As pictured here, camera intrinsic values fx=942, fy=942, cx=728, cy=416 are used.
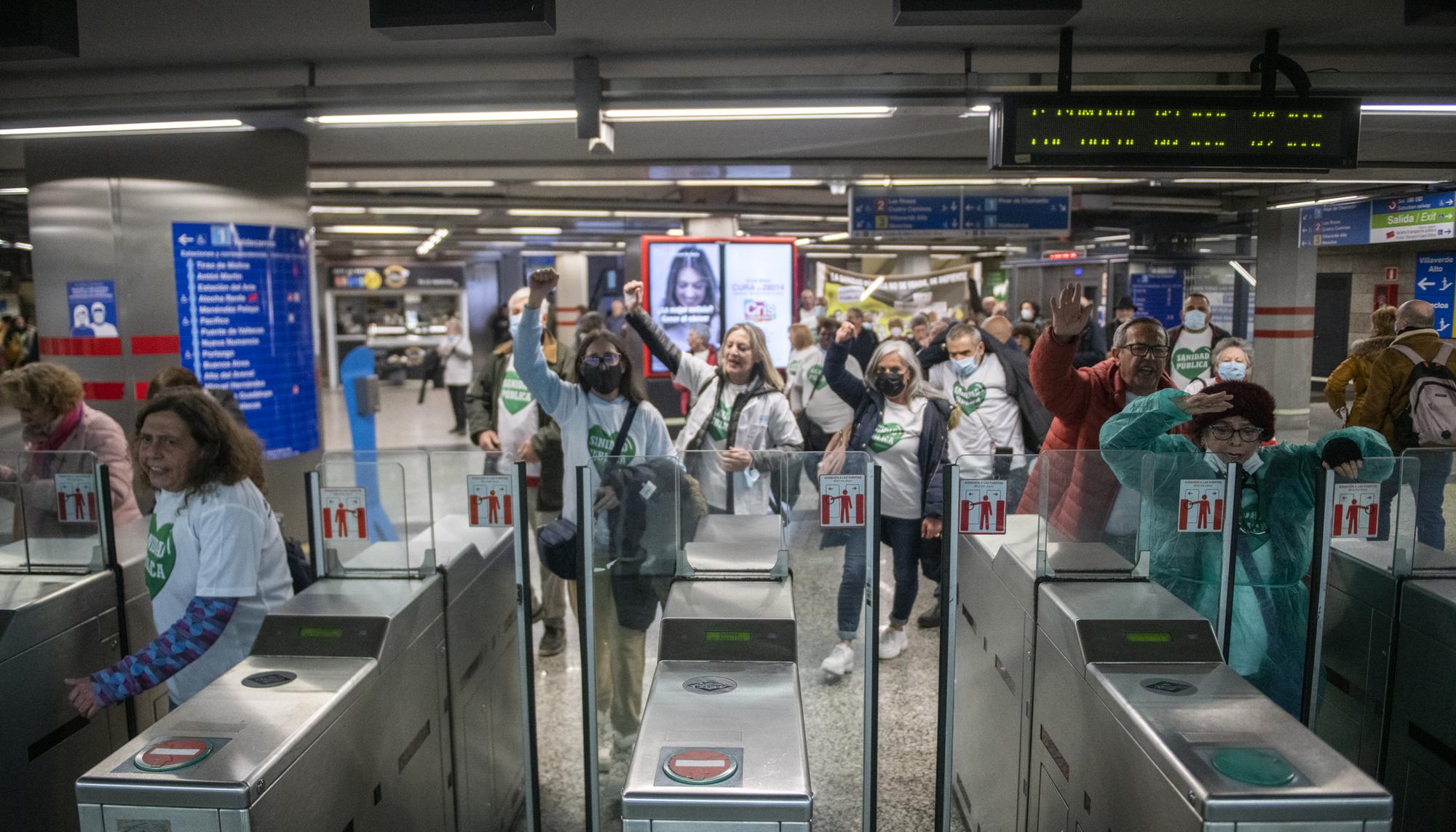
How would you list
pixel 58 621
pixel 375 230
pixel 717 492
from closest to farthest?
pixel 58 621
pixel 717 492
pixel 375 230

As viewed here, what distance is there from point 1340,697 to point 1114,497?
0.98 meters

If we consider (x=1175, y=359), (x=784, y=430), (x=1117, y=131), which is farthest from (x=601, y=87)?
(x=1175, y=359)

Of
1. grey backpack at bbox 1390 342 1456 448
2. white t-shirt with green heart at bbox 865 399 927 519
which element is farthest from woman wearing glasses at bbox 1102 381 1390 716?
grey backpack at bbox 1390 342 1456 448

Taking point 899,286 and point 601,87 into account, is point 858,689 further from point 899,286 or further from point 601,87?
point 899,286

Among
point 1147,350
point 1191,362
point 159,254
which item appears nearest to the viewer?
point 1147,350

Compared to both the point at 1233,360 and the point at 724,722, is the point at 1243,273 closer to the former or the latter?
the point at 1233,360

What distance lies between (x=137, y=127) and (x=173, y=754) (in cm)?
453

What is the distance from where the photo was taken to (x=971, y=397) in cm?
540

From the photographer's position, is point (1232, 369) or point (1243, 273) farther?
point (1243, 273)

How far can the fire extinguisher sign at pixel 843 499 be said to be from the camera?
2588mm

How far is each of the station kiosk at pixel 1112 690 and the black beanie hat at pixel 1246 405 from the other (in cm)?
17

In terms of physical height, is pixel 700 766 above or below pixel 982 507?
below

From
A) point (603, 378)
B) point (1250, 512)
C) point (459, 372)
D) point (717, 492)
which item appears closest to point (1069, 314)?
point (1250, 512)

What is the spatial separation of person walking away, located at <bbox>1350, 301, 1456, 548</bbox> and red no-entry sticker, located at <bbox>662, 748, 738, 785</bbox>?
408cm
